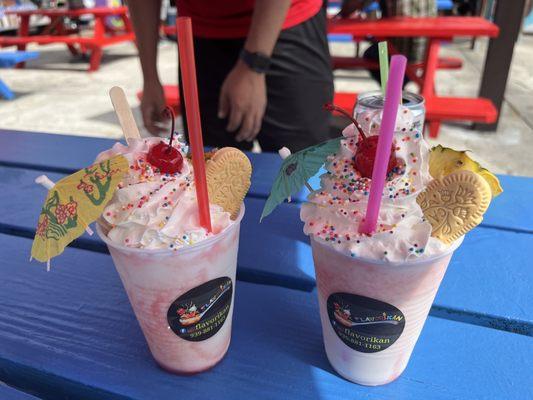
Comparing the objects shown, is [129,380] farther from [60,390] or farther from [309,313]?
[309,313]

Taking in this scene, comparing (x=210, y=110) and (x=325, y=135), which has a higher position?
(x=210, y=110)

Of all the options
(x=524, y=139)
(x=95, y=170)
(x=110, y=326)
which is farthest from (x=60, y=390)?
(x=524, y=139)

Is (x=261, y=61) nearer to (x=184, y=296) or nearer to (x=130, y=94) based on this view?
(x=184, y=296)

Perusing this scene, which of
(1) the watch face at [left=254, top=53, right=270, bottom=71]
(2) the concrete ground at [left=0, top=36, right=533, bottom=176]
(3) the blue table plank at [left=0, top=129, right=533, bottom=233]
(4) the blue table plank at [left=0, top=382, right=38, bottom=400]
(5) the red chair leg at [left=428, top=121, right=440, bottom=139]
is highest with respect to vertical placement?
(1) the watch face at [left=254, top=53, right=270, bottom=71]

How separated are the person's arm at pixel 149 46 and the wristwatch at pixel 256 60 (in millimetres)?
355

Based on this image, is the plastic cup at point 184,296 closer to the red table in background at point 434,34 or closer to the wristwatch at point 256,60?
the wristwatch at point 256,60

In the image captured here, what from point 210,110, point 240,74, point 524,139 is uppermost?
point 240,74

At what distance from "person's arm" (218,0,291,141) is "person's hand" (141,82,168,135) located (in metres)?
0.24

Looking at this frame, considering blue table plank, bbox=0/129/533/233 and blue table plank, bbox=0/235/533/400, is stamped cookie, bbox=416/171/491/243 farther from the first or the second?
blue table plank, bbox=0/129/533/233

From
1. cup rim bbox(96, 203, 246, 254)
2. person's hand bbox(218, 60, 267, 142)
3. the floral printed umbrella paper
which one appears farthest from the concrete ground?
the floral printed umbrella paper

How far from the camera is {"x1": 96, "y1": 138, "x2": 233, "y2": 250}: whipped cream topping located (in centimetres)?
56

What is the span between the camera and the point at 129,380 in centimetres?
62

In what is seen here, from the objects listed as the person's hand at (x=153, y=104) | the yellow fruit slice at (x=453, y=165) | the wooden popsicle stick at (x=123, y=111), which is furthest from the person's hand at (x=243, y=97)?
the yellow fruit slice at (x=453, y=165)

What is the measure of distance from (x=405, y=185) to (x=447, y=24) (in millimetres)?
2842
